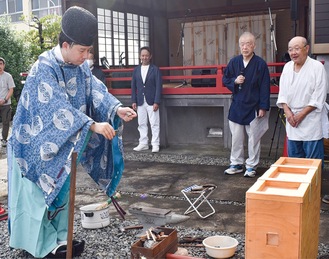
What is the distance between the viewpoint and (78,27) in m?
3.21

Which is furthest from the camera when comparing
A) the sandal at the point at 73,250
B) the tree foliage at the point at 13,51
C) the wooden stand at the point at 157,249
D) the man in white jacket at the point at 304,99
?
the tree foliage at the point at 13,51

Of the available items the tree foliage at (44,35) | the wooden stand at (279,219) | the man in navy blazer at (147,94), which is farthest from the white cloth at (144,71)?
the tree foliage at (44,35)

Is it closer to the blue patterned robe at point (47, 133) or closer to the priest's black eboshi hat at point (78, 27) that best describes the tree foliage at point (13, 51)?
the blue patterned robe at point (47, 133)

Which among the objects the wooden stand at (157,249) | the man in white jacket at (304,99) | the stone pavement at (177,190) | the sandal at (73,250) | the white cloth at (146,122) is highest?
the man in white jacket at (304,99)

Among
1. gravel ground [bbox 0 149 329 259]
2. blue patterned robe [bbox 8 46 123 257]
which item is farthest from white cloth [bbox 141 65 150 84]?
blue patterned robe [bbox 8 46 123 257]

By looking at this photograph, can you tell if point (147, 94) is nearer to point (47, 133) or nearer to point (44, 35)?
point (47, 133)

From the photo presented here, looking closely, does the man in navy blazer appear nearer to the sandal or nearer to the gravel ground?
the gravel ground

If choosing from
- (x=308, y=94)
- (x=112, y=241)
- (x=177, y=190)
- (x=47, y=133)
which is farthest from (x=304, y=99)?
(x=47, y=133)

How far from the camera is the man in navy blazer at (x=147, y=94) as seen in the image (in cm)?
820

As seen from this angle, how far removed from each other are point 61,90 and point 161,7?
1054cm

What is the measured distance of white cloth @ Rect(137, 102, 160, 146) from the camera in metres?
8.32

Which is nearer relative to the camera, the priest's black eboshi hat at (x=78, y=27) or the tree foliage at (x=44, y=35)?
the priest's black eboshi hat at (x=78, y=27)

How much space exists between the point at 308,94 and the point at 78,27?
277cm

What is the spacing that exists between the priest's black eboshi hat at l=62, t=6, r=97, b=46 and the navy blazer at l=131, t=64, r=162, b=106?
16.1 ft
